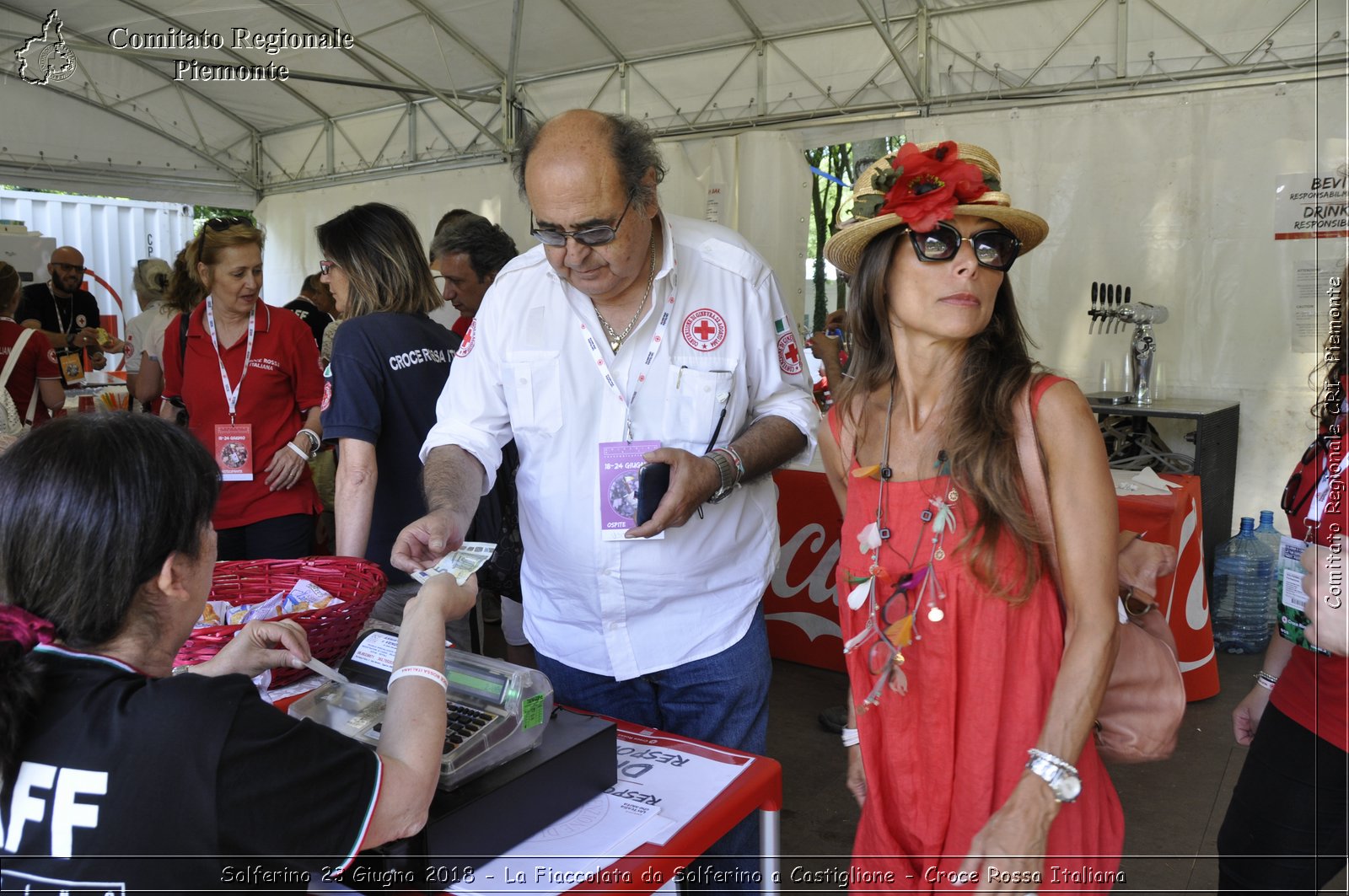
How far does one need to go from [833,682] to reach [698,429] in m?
2.74

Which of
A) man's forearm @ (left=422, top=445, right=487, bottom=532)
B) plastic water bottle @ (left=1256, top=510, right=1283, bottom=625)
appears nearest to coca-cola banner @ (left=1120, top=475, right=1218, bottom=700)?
plastic water bottle @ (left=1256, top=510, right=1283, bottom=625)

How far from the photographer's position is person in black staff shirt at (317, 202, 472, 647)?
2525mm

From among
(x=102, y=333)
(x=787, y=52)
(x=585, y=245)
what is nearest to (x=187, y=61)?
(x=102, y=333)

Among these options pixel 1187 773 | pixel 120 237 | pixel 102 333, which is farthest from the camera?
pixel 120 237

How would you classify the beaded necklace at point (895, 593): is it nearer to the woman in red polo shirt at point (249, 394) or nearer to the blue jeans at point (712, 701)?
the blue jeans at point (712, 701)

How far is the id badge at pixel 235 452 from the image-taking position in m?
3.16

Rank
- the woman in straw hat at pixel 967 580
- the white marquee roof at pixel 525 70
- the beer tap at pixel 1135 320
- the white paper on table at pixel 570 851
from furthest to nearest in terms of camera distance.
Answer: the white marquee roof at pixel 525 70 → the beer tap at pixel 1135 320 → the woman in straw hat at pixel 967 580 → the white paper on table at pixel 570 851

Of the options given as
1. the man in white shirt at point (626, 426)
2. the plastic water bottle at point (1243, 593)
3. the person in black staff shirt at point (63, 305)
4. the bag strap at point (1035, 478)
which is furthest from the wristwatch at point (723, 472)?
the person in black staff shirt at point (63, 305)

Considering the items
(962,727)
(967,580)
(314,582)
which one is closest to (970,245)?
(967,580)

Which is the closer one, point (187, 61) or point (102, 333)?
point (102, 333)

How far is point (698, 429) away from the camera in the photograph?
76.9 inches

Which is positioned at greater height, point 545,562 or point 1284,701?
point 545,562

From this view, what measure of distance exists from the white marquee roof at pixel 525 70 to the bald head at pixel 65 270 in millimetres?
1742

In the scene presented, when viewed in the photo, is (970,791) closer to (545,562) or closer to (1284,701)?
(1284,701)
